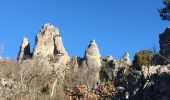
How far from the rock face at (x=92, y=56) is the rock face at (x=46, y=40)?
24.5 feet

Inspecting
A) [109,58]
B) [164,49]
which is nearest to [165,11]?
[164,49]

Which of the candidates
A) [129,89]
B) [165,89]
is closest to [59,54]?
[129,89]

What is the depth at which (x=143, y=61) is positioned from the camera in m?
78.4

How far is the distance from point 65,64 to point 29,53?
1103cm

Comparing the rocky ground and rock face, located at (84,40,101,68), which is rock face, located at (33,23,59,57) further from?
rock face, located at (84,40,101,68)

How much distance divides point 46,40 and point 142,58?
24.8 metres

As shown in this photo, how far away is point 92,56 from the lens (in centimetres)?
9262

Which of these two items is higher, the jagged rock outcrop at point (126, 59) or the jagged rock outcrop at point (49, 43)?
the jagged rock outcrop at point (49, 43)

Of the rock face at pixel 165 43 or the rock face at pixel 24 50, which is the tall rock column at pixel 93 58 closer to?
the rock face at pixel 24 50

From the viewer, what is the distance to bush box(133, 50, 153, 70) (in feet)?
257

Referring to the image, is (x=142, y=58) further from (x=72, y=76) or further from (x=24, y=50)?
(x=24, y=50)

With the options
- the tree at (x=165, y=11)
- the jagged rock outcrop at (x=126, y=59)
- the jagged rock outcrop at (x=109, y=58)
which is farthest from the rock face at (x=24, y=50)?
the tree at (x=165, y=11)

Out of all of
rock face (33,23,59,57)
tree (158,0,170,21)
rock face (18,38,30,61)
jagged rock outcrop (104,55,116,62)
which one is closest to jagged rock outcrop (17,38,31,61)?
rock face (18,38,30,61)

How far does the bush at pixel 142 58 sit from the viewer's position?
78.2 meters
